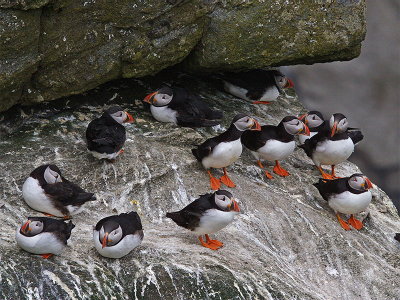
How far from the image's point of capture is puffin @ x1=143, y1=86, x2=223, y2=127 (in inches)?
356

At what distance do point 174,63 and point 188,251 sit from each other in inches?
94.0

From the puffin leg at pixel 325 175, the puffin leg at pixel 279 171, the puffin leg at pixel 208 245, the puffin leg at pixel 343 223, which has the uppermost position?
the puffin leg at pixel 208 245

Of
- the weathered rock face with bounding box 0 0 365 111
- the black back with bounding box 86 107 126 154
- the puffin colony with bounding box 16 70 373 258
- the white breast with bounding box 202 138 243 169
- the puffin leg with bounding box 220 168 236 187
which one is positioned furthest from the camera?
the puffin leg with bounding box 220 168 236 187

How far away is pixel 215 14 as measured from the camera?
877 centimetres

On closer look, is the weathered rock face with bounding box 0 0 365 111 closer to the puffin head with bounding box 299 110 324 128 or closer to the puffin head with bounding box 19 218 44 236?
the puffin head with bounding box 299 110 324 128

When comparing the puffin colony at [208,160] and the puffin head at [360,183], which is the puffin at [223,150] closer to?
the puffin colony at [208,160]

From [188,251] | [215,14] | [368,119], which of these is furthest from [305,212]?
[368,119]

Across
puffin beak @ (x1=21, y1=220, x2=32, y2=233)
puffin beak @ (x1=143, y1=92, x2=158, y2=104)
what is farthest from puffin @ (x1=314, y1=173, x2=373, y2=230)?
puffin beak @ (x1=21, y1=220, x2=32, y2=233)

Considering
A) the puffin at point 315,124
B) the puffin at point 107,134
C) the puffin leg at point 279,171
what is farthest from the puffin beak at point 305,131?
the puffin at point 107,134

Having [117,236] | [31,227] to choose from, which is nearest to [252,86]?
[117,236]

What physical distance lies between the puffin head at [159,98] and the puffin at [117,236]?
230cm

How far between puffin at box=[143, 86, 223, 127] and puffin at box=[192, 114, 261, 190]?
64cm

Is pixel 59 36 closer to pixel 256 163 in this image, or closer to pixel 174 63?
pixel 174 63

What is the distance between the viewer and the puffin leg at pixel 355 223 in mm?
8523
